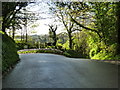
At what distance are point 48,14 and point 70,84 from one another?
68.8 feet

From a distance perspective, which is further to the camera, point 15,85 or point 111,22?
point 111,22

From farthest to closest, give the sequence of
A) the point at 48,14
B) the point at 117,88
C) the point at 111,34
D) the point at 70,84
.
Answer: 1. the point at 48,14
2. the point at 111,34
3. the point at 70,84
4. the point at 117,88

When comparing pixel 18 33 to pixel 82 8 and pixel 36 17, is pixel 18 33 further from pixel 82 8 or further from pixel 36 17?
pixel 82 8

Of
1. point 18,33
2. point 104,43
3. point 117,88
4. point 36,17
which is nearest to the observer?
point 117,88

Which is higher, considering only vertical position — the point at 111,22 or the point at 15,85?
the point at 111,22

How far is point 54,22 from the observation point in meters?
27.1

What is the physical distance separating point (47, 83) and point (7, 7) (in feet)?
29.7

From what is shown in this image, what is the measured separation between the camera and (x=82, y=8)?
1639cm

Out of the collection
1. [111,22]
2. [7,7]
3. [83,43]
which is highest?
[7,7]

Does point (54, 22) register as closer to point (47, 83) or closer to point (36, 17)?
point (36, 17)

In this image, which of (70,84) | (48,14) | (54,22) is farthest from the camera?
(54,22)

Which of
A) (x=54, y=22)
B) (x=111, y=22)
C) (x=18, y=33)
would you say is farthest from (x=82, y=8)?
(x=18, y=33)

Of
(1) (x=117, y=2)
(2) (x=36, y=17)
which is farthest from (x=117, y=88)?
(2) (x=36, y=17)

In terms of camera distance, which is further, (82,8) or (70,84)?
(82,8)
